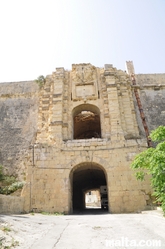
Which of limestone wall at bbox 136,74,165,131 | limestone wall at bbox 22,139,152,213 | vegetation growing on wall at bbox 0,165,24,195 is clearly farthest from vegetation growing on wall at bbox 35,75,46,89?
limestone wall at bbox 136,74,165,131

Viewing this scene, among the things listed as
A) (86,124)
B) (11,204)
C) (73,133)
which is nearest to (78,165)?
(73,133)

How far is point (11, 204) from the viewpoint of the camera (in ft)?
24.8

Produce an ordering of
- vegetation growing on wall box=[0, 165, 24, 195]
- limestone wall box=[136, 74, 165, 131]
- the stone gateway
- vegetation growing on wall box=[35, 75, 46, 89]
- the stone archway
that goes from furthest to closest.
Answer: the stone archway → vegetation growing on wall box=[35, 75, 46, 89] → limestone wall box=[136, 74, 165, 131] → vegetation growing on wall box=[0, 165, 24, 195] → the stone gateway

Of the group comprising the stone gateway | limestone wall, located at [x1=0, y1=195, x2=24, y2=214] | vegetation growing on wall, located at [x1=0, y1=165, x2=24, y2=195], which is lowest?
limestone wall, located at [x1=0, y1=195, x2=24, y2=214]

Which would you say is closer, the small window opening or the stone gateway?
the stone gateway

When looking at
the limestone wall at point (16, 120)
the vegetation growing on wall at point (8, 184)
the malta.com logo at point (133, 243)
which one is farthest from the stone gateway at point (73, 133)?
the malta.com logo at point (133, 243)

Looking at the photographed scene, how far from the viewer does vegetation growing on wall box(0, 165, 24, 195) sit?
31.1 ft

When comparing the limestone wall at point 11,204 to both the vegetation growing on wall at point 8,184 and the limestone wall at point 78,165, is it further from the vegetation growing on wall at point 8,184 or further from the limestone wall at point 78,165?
the vegetation growing on wall at point 8,184

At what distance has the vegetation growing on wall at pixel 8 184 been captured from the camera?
9484 millimetres

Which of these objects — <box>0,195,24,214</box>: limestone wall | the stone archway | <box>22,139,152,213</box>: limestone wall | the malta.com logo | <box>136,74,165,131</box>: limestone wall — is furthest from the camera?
the stone archway

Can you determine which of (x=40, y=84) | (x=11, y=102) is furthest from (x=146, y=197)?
(x=11, y=102)

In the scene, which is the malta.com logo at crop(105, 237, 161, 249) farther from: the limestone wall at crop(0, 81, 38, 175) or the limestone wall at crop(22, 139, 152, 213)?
the limestone wall at crop(0, 81, 38, 175)

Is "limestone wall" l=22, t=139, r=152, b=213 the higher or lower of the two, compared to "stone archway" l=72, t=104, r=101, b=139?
lower

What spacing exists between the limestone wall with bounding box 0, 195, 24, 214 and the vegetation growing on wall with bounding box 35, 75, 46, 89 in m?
7.46
